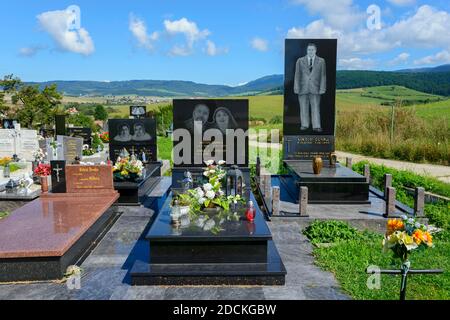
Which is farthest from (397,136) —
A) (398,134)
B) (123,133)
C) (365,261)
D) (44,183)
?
(44,183)

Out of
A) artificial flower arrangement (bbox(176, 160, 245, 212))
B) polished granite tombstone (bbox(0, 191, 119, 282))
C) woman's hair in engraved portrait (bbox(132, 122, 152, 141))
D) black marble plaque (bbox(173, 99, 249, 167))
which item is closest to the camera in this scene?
polished granite tombstone (bbox(0, 191, 119, 282))

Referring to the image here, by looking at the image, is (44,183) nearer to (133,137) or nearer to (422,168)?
(133,137)

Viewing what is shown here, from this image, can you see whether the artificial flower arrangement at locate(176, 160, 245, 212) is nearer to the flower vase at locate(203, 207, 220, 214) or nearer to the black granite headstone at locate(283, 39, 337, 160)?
the flower vase at locate(203, 207, 220, 214)

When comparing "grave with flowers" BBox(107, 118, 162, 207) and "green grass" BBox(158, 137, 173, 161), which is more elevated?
"grave with flowers" BBox(107, 118, 162, 207)

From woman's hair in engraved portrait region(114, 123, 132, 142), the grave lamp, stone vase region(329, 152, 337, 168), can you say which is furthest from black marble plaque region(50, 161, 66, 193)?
stone vase region(329, 152, 337, 168)

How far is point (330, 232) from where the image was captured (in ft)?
26.1

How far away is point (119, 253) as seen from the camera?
277 inches

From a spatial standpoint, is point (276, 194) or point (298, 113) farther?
point (298, 113)

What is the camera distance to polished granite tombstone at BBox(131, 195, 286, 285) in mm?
5699

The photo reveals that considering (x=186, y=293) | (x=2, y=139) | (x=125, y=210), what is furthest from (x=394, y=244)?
(x=2, y=139)

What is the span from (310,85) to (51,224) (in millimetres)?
8518

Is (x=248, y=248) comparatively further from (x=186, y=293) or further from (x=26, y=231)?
(x=26, y=231)

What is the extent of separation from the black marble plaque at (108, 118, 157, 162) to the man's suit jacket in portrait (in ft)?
16.7
